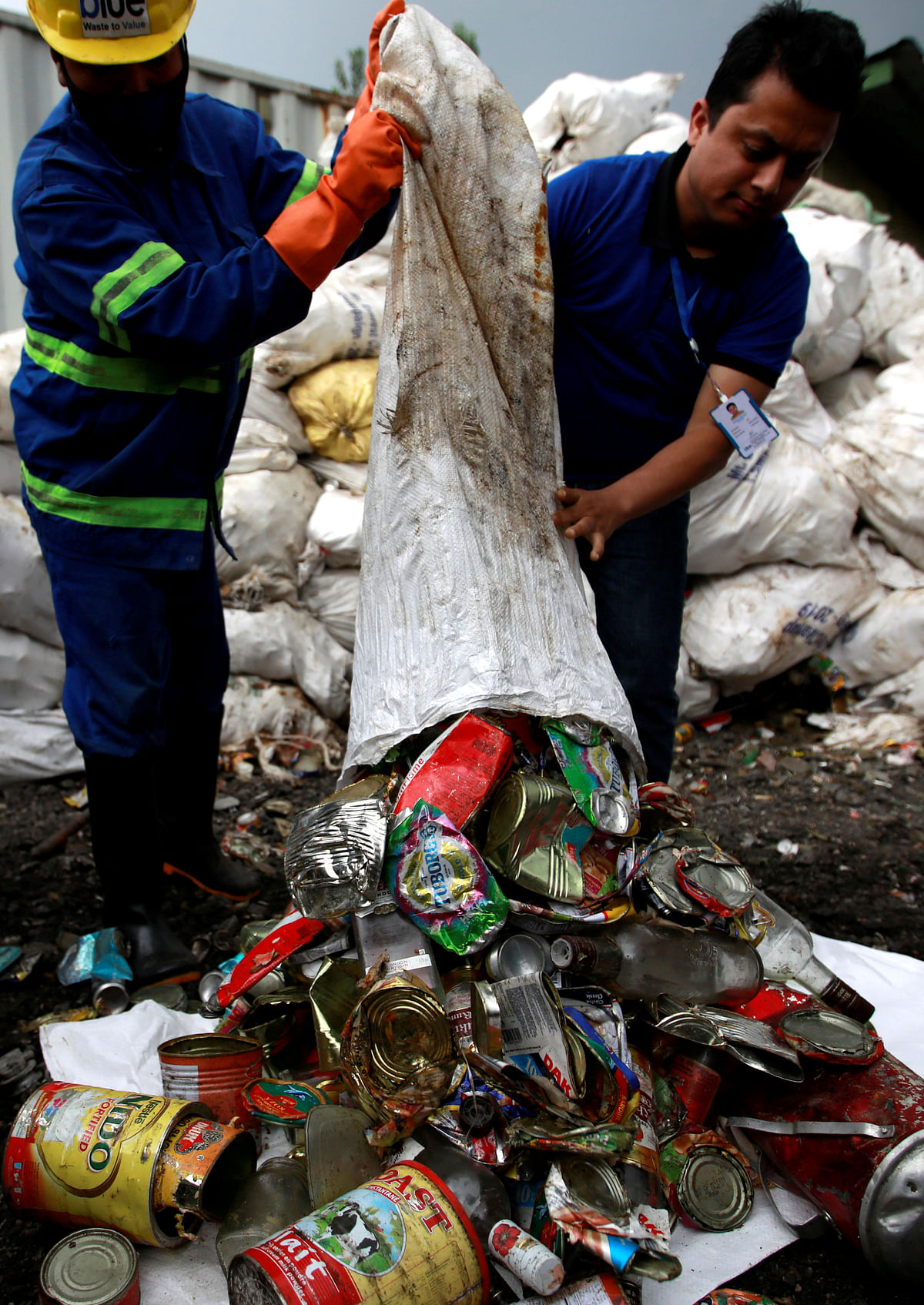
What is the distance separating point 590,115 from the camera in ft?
13.2

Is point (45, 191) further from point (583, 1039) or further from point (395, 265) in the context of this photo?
point (583, 1039)

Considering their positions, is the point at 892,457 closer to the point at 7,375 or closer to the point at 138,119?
the point at 138,119

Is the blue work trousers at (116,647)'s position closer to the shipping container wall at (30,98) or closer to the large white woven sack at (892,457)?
the shipping container wall at (30,98)

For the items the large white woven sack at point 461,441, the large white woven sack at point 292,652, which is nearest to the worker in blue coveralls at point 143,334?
the large white woven sack at point 461,441

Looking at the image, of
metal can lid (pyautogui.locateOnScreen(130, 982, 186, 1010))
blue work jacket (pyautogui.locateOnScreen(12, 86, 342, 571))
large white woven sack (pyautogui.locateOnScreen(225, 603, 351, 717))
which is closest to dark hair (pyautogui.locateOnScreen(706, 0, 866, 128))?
blue work jacket (pyautogui.locateOnScreen(12, 86, 342, 571))

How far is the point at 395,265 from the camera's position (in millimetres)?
1651

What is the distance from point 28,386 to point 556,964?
1.53 meters

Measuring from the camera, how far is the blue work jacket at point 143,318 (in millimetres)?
1590

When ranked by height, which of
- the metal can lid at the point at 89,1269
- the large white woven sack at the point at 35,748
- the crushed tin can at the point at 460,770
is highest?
the crushed tin can at the point at 460,770

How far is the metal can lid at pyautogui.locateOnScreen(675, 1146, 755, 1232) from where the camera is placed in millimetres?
1391

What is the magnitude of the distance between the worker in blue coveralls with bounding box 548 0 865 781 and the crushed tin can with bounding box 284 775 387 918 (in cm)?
66

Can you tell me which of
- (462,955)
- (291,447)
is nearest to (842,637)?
(291,447)

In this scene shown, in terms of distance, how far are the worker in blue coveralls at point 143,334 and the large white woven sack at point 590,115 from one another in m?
2.49

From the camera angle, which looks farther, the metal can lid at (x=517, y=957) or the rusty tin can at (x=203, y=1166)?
the metal can lid at (x=517, y=957)
